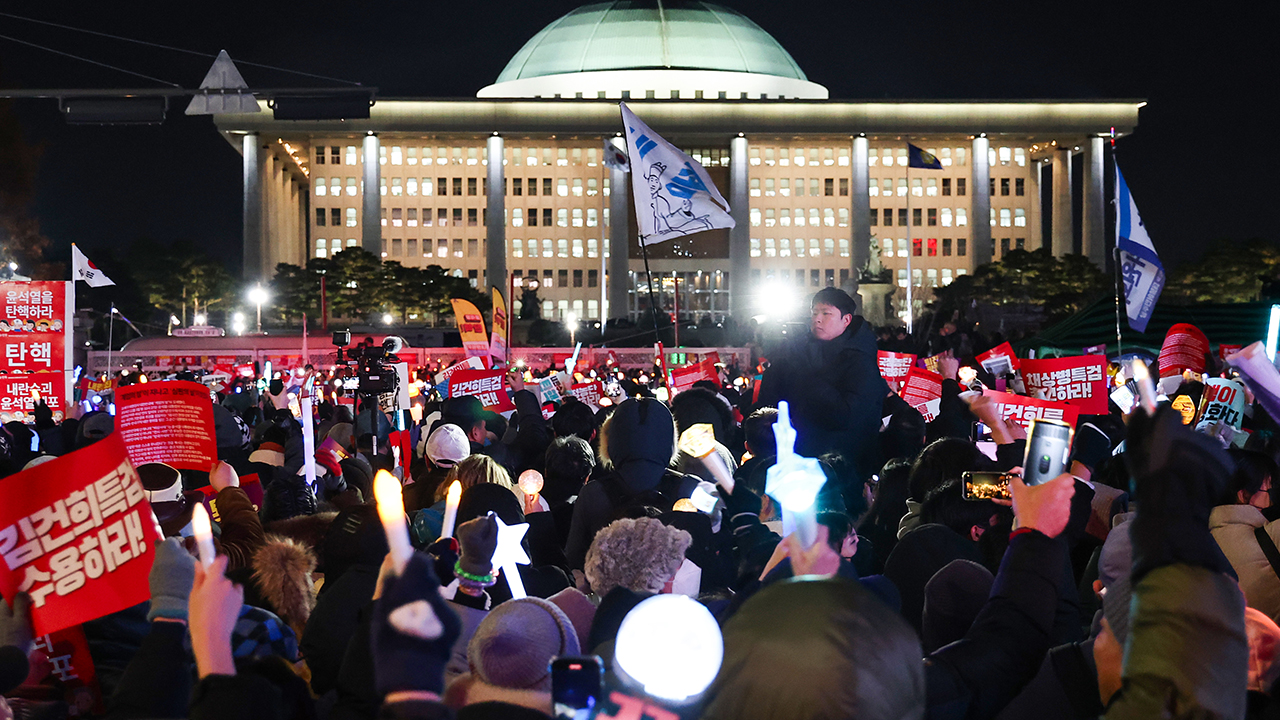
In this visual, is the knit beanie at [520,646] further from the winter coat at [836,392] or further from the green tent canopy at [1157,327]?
the green tent canopy at [1157,327]

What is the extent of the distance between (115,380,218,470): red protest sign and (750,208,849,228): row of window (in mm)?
95899

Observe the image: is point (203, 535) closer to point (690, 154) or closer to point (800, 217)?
point (690, 154)

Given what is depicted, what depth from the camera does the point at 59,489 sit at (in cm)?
348

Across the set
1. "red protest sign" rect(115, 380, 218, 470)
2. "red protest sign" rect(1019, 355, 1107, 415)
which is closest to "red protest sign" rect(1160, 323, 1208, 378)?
"red protest sign" rect(1019, 355, 1107, 415)

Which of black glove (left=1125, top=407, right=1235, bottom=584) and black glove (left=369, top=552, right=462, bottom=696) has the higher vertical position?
black glove (left=1125, top=407, right=1235, bottom=584)

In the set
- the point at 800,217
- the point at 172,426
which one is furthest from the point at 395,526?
the point at 800,217

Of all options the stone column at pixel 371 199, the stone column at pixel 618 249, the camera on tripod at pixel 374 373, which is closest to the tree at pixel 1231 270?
the stone column at pixel 618 249

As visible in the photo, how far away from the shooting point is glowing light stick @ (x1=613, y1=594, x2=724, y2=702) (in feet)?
5.99

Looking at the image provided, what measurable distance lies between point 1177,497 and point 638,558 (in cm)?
158

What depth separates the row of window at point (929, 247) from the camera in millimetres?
101938

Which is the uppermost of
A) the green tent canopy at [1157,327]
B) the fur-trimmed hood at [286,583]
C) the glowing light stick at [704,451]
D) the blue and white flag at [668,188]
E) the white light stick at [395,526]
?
the blue and white flag at [668,188]

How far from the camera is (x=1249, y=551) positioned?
414cm

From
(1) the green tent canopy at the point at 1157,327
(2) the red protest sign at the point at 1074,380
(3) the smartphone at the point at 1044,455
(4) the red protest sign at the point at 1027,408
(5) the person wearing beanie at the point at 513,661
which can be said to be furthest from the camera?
(1) the green tent canopy at the point at 1157,327

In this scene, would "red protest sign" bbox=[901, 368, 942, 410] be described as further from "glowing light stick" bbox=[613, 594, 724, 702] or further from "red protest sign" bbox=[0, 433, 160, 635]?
"glowing light stick" bbox=[613, 594, 724, 702]
